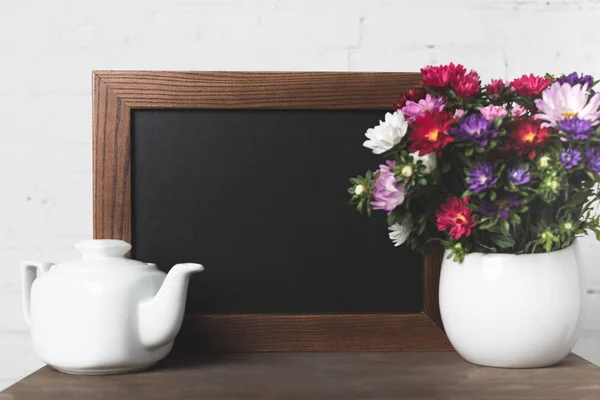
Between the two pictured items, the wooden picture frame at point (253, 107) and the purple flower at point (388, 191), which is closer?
the purple flower at point (388, 191)

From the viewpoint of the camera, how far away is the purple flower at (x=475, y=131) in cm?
82

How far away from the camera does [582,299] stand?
0.88 meters

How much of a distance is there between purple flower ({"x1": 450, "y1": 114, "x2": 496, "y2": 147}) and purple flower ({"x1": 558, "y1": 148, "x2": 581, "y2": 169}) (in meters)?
0.08

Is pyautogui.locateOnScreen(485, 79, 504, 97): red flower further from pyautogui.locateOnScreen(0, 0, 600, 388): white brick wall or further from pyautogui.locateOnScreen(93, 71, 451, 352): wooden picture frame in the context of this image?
pyautogui.locateOnScreen(0, 0, 600, 388): white brick wall

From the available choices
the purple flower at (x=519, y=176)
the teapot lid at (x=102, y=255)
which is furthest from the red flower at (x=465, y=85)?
the teapot lid at (x=102, y=255)

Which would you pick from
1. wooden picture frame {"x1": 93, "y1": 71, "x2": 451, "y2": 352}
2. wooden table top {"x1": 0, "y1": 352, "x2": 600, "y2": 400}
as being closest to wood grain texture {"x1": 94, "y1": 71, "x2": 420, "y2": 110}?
wooden picture frame {"x1": 93, "y1": 71, "x2": 451, "y2": 352}

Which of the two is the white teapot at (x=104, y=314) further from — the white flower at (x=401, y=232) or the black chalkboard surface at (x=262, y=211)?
the white flower at (x=401, y=232)

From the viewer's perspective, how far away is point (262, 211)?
3.29ft

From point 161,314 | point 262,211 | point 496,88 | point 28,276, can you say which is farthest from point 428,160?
point 28,276

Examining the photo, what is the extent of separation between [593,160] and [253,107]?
17.8 inches

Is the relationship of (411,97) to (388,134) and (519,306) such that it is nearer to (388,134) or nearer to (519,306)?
(388,134)

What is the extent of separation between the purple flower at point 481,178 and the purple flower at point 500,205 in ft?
0.09

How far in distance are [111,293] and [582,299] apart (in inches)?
22.6

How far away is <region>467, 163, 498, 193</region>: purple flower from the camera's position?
0.82 meters
